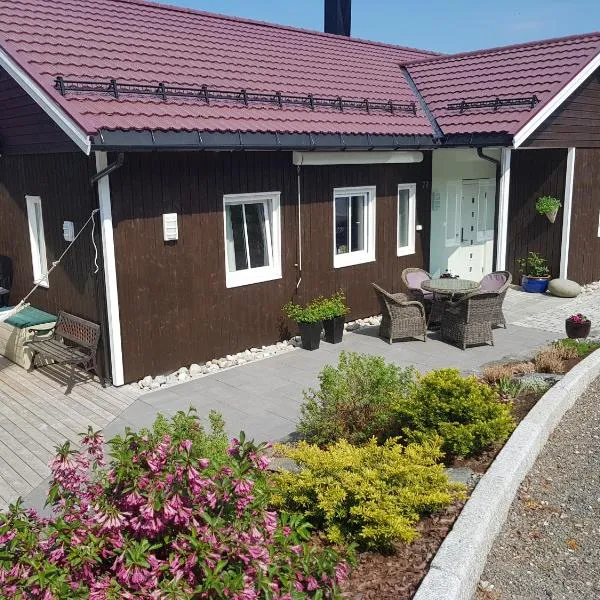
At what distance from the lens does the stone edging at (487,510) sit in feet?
11.8

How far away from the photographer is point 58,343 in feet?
30.2

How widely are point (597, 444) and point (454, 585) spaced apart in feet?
10.5

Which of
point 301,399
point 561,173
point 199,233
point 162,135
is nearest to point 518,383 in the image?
point 301,399

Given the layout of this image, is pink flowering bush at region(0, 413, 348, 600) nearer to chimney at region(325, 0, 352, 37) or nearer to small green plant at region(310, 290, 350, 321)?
small green plant at region(310, 290, 350, 321)

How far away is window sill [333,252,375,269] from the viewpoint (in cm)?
1115

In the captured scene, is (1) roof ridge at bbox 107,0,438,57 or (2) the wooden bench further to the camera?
(1) roof ridge at bbox 107,0,438,57

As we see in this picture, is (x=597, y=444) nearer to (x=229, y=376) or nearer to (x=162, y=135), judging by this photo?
(x=229, y=376)

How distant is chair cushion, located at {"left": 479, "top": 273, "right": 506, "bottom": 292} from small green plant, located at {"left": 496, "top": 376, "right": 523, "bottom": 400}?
165 inches

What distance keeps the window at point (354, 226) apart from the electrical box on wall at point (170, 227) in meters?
3.32

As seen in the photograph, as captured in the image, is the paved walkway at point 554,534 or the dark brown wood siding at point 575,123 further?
the dark brown wood siding at point 575,123

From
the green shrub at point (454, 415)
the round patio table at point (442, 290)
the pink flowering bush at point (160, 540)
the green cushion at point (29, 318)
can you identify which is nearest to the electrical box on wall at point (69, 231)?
the green cushion at point (29, 318)

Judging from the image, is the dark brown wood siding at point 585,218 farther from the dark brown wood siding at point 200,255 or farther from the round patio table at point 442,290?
the dark brown wood siding at point 200,255

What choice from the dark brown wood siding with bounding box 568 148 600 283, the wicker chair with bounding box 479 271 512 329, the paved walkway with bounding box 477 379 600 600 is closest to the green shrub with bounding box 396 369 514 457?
the paved walkway with bounding box 477 379 600 600

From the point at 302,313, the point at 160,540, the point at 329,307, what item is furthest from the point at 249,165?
the point at 160,540
